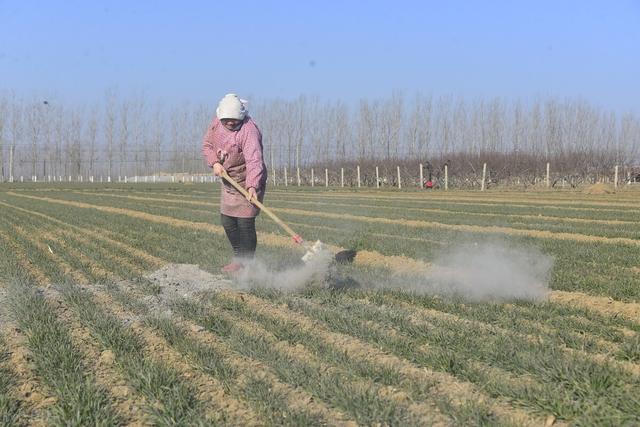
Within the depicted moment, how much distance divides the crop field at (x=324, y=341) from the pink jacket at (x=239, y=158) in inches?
31.0

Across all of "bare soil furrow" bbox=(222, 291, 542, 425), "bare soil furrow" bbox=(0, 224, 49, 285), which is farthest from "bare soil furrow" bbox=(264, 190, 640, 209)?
"bare soil furrow" bbox=(222, 291, 542, 425)

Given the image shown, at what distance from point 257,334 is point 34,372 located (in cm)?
142

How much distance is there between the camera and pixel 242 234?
6.72 meters

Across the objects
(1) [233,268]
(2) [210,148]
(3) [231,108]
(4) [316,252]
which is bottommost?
(1) [233,268]

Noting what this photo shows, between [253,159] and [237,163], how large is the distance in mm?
402

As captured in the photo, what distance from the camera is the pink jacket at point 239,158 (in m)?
6.38

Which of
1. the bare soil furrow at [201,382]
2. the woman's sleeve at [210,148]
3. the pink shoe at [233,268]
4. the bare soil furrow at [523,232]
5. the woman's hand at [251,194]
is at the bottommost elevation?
the bare soil furrow at [523,232]

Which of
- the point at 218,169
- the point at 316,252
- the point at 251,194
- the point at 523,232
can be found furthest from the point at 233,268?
the point at 523,232

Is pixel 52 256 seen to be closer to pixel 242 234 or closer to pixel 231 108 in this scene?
pixel 242 234

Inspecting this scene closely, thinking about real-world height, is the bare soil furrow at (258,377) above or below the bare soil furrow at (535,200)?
above

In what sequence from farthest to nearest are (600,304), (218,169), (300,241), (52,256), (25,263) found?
(52,256) → (25,263) → (218,169) → (300,241) → (600,304)

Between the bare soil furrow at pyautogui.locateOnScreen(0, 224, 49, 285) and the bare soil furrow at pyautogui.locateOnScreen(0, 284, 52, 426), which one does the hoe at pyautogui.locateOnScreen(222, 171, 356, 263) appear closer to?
the bare soil furrow at pyautogui.locateOnScreen(0, 224, 49, 285)

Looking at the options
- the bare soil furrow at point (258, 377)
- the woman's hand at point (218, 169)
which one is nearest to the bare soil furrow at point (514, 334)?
the bare soil furrow at point (258, 377)

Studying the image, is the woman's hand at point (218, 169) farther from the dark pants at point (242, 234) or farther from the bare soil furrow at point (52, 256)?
the bare soil furrow at point (52, 256)
